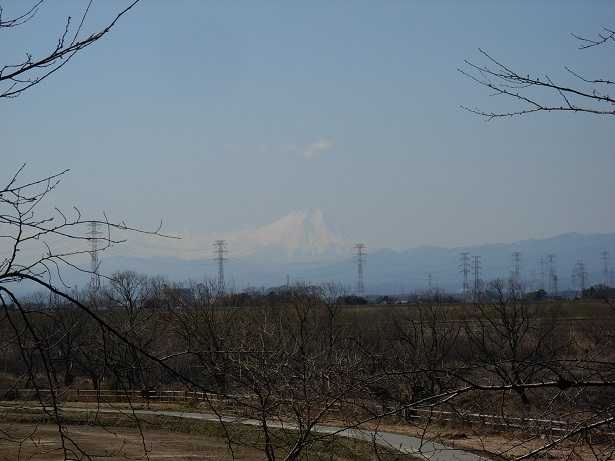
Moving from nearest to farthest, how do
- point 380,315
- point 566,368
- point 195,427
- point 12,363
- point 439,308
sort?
point 566,368
point 195,427
point 12,363
point 439,308
point 380,315

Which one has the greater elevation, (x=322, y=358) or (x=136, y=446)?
(x=322, y=358)

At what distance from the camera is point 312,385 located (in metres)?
11.8

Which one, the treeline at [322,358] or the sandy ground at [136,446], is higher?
the treeline at [322,358]

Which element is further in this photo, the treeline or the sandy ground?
the sandy ground

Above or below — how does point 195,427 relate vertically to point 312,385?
below

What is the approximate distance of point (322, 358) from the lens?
18.2 meters

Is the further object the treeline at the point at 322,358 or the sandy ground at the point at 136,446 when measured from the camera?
the sandy ground at the point at 136,446

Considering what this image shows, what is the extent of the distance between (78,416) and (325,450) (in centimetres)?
1537

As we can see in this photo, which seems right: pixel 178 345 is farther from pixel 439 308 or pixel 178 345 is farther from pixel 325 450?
pixel 325 450

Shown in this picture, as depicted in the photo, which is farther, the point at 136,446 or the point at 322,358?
the point at 136,446

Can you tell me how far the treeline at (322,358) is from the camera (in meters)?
4.52

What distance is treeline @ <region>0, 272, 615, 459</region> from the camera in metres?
4.52

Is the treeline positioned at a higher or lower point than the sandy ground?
higher

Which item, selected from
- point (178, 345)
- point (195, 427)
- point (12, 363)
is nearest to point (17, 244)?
point (195, 427)
